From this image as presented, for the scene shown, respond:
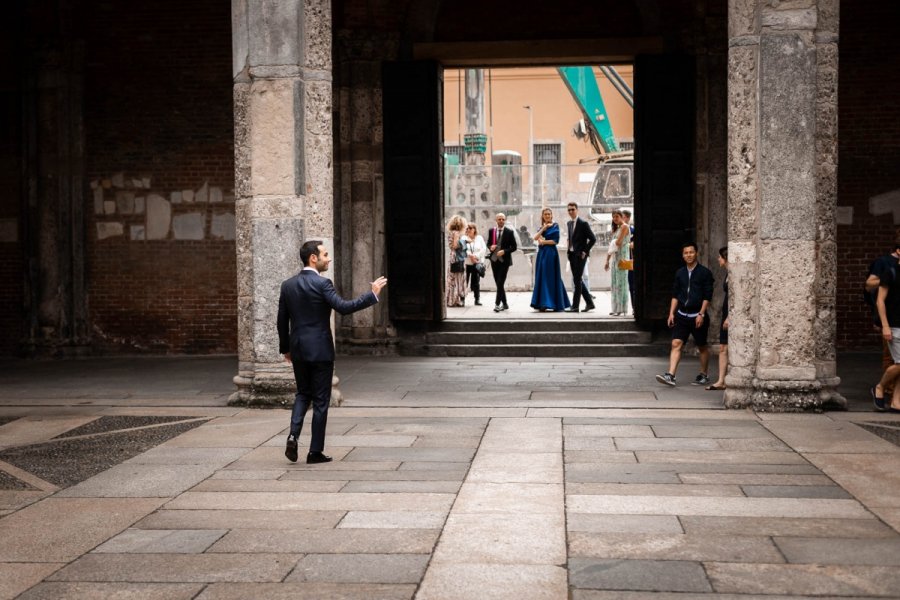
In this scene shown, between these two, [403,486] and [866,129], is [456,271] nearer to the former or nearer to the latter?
[866,129]

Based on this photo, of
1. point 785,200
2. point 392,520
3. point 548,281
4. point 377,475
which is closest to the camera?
point 392,520

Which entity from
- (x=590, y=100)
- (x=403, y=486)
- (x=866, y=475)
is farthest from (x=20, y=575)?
(x=590, y=100)

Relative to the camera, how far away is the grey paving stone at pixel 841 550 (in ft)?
16.8

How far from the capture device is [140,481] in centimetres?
708

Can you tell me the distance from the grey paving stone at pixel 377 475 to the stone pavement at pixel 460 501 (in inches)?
1.2

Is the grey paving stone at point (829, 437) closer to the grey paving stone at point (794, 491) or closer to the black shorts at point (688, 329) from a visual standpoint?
the grey paving stone at point (794, 491)

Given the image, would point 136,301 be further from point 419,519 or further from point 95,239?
point 419,519

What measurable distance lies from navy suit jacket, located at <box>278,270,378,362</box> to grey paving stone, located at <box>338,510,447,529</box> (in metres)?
1.67

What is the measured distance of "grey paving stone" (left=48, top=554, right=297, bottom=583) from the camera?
16.3 ft

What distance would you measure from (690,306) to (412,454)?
443 centimetres

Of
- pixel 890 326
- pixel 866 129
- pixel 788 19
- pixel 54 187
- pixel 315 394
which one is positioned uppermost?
pixel 788 19

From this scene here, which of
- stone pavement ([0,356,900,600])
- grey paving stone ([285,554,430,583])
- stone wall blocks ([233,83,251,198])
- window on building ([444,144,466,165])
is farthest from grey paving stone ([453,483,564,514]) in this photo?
window on building ([444,144,466,165])

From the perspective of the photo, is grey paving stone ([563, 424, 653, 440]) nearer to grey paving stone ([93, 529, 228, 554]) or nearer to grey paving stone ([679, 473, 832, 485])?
grey paving stone ([679, 473, 832, 485])

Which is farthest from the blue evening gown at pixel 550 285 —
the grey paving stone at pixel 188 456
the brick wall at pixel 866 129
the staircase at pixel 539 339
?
the grey paving stone at pixel 188 456
